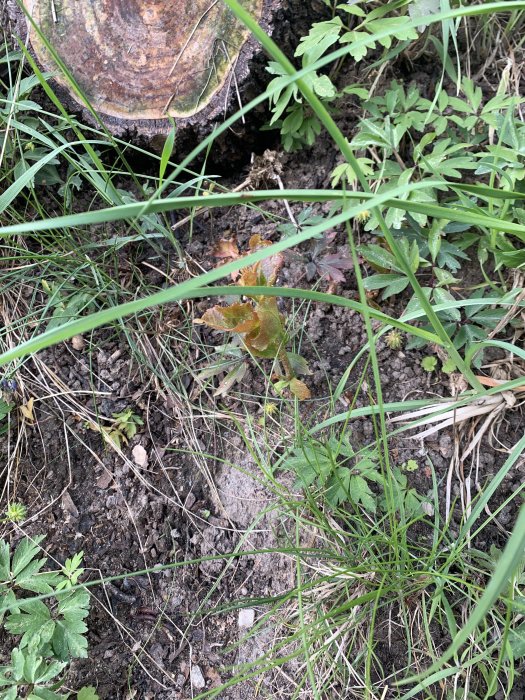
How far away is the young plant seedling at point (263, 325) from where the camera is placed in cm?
137

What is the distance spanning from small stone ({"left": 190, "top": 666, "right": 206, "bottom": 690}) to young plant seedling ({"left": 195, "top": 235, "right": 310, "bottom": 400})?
0.71 metres

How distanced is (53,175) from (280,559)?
4.21ft

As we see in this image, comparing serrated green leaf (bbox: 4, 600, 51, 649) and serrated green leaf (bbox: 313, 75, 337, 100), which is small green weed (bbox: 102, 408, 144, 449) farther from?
serrated green leaf (bbox: 313, 75, 337, 100)

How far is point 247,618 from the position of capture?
4.61 feet

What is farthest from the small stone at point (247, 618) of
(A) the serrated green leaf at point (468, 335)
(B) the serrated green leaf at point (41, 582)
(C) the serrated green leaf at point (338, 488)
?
(A) the serrated green leaf at point (468, 335)

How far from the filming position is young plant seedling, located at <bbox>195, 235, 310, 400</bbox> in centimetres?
137

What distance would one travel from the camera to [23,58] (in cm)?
164

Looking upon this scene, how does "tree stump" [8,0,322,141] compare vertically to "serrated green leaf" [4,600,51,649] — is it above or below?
above

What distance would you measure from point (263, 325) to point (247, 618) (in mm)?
724

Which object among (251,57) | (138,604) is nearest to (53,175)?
(251,57)

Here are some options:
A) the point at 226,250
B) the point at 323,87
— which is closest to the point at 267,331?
the point at 226,250

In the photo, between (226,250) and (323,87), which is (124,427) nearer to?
(226,250)

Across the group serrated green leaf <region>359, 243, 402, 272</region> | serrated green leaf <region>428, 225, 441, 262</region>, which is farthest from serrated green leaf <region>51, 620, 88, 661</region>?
serrated green leaf <region>428, 225, 441, 262</region>

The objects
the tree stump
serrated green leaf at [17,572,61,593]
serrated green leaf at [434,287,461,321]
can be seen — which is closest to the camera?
serrated green leaf at [17,572,61,593]
